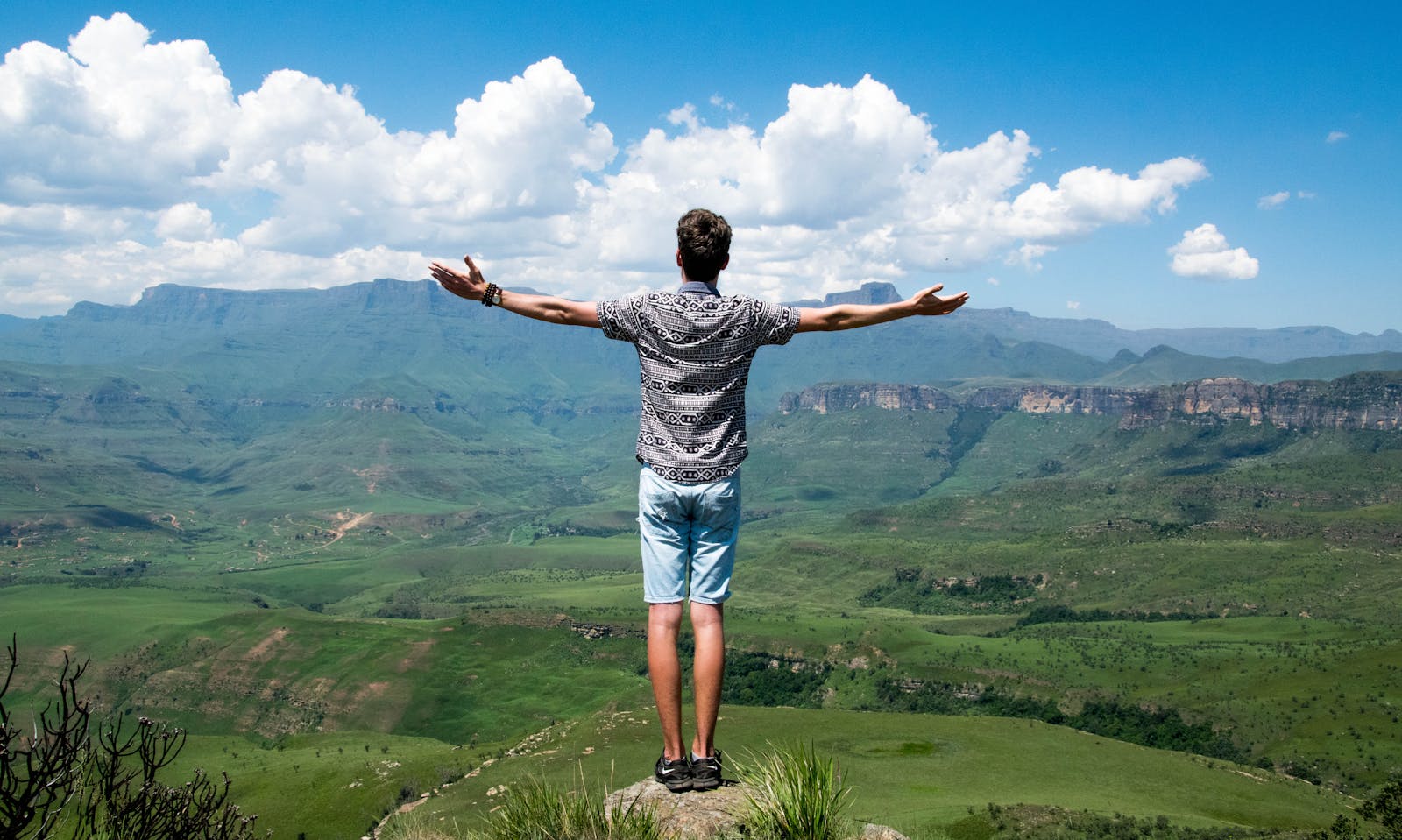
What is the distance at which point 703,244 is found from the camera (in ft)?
24.5

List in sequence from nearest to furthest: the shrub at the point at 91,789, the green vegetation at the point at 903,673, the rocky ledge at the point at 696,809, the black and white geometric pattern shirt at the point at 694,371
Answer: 1. the shrub at the point at 91,789
2. the rocky ledge at the point at 696,809
3. the black and white geometric pattern shirt at the point at 694,371
4. the green vegetation at the point at 903,673

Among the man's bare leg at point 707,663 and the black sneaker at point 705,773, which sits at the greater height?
the man's bare leg at point 707,663

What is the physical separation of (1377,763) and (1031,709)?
27.6 m

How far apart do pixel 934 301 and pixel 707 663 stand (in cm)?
375

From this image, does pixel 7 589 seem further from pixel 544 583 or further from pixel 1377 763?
pixel 1377 763

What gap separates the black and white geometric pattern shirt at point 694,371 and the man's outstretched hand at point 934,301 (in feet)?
4.36

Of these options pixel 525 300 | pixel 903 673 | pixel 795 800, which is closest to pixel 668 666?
pixel 795 800

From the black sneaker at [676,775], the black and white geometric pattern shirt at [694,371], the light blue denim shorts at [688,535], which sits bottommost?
the black sneaker at [676,775]

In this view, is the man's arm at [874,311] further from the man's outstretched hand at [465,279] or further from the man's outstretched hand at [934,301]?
the man's outstretched hand at [465,279]

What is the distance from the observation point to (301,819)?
55.1 meters

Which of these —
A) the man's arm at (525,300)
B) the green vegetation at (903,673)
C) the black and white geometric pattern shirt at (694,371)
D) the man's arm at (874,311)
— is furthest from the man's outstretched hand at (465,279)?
the green vegetation at (903,673)

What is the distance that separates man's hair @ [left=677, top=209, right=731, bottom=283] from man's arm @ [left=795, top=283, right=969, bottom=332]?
0.85 m

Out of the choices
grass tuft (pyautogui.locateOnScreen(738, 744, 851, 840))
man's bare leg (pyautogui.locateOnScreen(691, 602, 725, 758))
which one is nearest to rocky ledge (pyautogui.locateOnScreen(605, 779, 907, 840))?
grass tuft (pyautogui.locateOnScreen(738, 744, 851, 840))

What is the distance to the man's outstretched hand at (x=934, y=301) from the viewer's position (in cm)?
770
